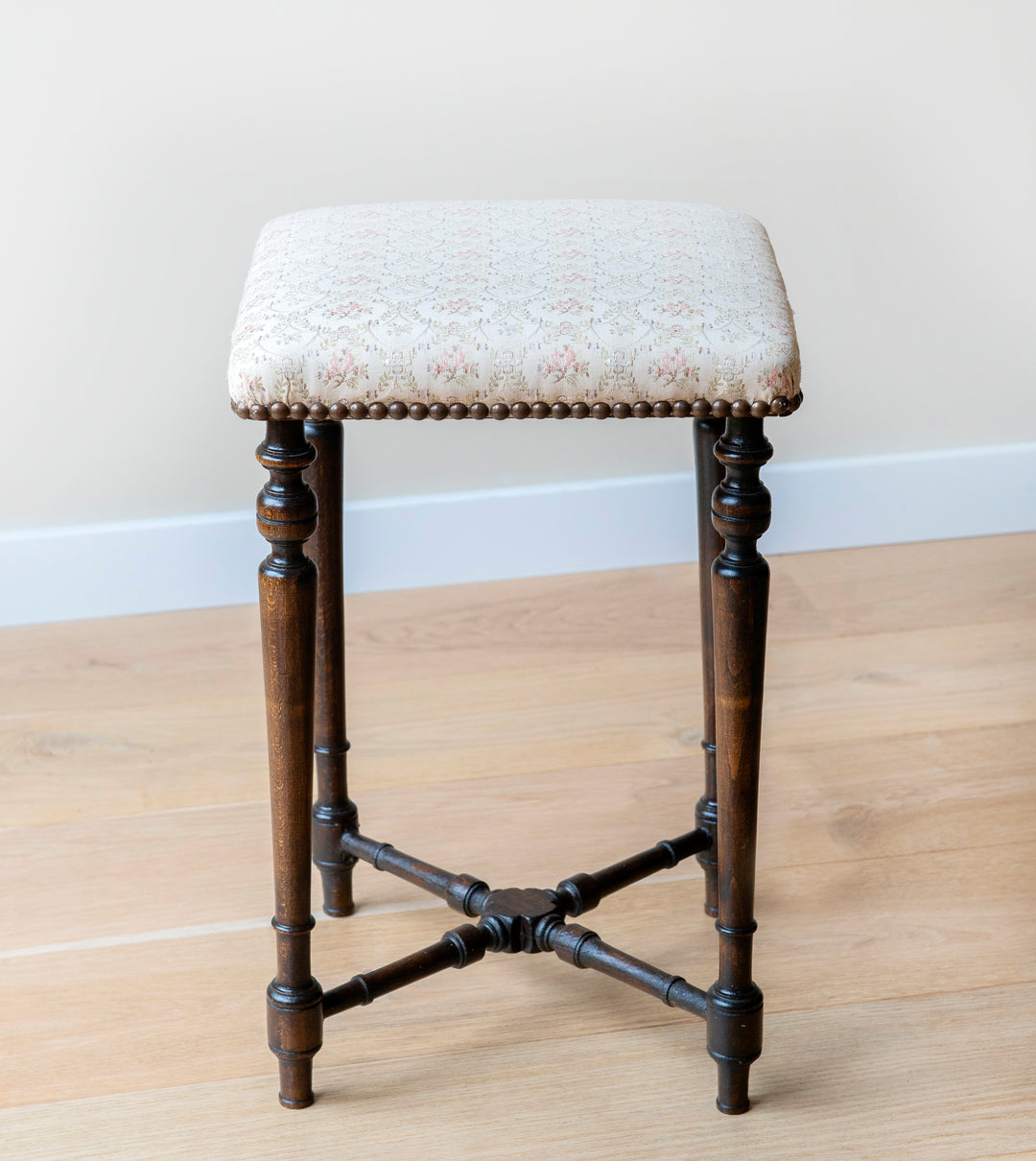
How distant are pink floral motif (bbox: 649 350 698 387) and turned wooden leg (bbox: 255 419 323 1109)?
229 mm

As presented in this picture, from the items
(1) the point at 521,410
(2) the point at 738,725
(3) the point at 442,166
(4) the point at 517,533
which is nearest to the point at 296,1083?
(2) the point at 738,725

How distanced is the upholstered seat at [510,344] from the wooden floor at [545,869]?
523 millimetres

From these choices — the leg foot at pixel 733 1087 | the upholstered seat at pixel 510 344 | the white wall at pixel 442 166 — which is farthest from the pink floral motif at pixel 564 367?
the white wall at pixel 442 166

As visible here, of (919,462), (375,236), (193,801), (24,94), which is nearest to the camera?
(375,236)

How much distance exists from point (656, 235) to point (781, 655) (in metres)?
0.85

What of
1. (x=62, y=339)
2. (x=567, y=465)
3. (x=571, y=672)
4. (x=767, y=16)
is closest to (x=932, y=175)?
(x=767, y=16)

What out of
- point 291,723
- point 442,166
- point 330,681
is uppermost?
point 442,166

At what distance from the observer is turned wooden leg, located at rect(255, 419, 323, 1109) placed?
88cm

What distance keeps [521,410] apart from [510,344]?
43mm

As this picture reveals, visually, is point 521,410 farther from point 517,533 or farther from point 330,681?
point 517,533

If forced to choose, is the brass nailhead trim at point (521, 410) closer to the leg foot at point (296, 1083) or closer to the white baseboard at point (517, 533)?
the leg foot at point (296, 1083)

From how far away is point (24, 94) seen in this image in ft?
5.51

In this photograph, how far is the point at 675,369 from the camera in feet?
2.80

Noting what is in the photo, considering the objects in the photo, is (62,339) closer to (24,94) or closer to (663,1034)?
(24,94)
